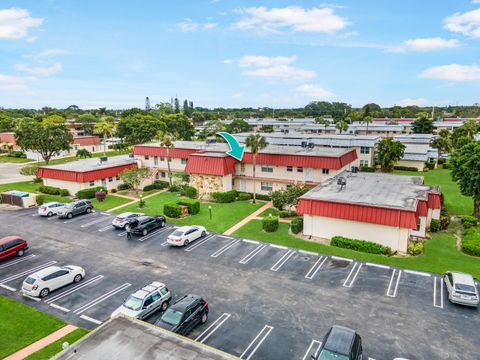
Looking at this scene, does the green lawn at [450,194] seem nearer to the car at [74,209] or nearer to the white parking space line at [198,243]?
the white parking space line at [198,243]

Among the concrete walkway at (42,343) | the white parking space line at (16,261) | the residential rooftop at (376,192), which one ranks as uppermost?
the residential rooftop at (376,192)

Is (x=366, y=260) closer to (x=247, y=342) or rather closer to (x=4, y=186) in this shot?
(x=247, y=342)

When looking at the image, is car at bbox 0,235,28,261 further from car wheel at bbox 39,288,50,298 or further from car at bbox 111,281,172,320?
car at bbox 111,281,172,320

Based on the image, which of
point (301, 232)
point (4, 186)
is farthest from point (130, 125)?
point (301, 232)

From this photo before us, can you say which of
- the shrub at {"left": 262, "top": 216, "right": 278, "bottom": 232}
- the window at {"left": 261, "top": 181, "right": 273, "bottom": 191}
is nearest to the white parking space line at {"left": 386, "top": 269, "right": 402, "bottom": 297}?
the shrub at {"left": 262, "top": 216, "right": 278, "bottom": 232}

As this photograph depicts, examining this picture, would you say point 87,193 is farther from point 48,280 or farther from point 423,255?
point 423,255

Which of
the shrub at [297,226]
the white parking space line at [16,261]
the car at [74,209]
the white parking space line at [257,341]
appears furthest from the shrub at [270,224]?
the car at [74,209]
